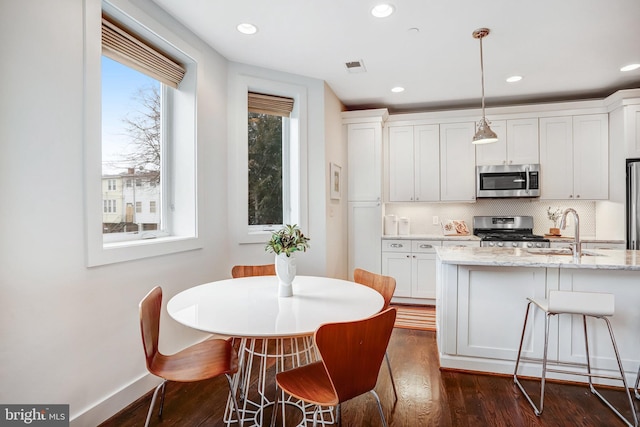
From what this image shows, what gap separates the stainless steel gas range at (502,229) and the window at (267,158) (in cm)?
250

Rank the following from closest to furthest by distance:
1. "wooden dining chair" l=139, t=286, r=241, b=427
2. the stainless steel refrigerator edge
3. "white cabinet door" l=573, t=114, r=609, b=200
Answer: "wooden dining chair" l=139, t=286, r=241, b=427
the stainless steel refrigerator edge
"white cabinet door" l=573, t=114, r=609, b=200

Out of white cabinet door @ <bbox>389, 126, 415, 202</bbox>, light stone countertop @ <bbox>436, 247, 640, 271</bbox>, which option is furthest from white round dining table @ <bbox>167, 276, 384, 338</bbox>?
white cabinet door @ <bbox>389, 126, 415, 202</bbox>

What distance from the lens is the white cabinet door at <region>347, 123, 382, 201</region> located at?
173 inches

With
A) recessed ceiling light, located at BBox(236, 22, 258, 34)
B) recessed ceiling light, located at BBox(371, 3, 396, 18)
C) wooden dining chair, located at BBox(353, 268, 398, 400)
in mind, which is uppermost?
recessed ceiling light, located at BBox(236, 22, 258, 34)

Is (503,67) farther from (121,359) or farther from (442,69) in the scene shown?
(121,359)

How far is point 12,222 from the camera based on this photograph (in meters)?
1.50

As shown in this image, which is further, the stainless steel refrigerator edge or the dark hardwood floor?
the stainless steel refrigerator edge

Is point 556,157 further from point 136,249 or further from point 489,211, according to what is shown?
point 136,249

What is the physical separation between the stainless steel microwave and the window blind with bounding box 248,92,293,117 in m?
2.57

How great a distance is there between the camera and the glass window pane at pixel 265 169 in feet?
11.1

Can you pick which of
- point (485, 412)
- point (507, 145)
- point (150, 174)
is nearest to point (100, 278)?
point (150, 174)

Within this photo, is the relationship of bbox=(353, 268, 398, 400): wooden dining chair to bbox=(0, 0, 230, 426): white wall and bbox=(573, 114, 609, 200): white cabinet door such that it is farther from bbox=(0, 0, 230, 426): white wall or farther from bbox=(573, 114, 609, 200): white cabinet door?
bbox=(573, 114, 609, 200): white cabinet door

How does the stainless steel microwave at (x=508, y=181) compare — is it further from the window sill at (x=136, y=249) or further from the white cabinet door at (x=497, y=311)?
the window sill at (x=136, y=249)

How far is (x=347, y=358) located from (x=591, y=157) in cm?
437
